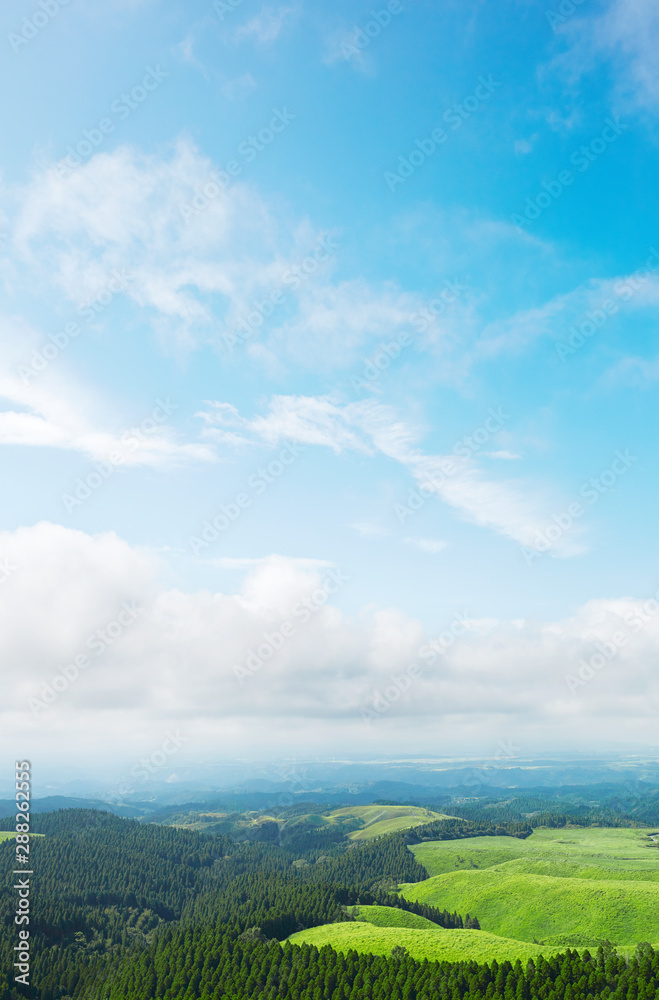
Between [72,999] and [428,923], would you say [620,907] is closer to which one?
[428,923]

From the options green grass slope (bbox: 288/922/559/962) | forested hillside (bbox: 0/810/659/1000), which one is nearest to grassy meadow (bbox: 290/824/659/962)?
green grass slope (bbox: 288/922/559/962)

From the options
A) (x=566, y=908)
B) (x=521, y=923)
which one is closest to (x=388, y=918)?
(x=521, y=923)

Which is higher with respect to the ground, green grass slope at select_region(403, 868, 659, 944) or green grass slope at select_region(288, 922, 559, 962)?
green grass slope at select_region(288, 922, 559, 962)

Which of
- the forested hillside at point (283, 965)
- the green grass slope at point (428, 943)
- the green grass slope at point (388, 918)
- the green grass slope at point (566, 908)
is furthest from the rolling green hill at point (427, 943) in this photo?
the green grass slope at point (566, 908)

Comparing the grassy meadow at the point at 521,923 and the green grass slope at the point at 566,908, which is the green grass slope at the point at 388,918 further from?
the green grass slope at the point at 566,908

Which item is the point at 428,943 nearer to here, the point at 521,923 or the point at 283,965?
the point at 283,965

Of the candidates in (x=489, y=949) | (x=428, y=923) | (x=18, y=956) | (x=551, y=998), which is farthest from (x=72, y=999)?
(x=551, y=998)

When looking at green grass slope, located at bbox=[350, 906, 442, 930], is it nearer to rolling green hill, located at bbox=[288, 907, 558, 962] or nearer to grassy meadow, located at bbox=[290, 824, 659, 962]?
grassy meadow, located at bbox=[290, 824, 659, 962]
